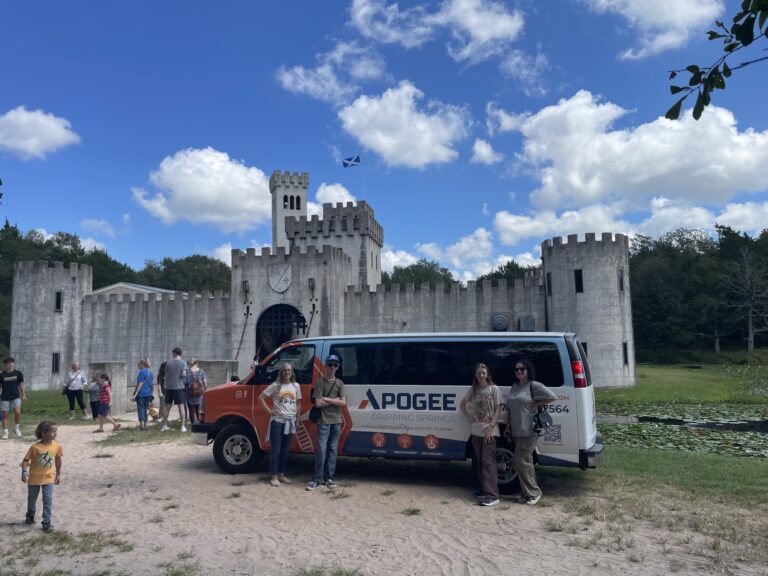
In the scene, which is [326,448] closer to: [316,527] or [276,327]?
[316,527]

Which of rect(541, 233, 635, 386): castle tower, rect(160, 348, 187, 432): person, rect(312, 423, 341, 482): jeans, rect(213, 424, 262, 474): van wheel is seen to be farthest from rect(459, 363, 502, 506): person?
rect(541, 233, 635, 386): castle tower

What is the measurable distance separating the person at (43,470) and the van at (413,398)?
3.07 m

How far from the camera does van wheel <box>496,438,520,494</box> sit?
8.38 metres

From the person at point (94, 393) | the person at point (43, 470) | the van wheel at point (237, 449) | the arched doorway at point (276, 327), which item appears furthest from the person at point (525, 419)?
the arched doorway at point (276, 327)

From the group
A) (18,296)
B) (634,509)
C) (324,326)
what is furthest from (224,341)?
(634,509)

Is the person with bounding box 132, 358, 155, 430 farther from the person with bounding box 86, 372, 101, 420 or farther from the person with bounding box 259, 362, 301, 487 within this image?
the person with bounding box 259, 362, 301, 487

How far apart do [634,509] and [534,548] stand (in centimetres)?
220

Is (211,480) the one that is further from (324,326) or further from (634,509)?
(324,326)

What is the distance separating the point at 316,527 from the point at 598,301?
22409 mm

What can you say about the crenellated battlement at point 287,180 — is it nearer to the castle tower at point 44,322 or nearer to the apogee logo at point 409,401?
the castle tower at point 44,322

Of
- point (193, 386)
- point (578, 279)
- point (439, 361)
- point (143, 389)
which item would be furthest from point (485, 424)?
point (578, 279)

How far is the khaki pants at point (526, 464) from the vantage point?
7941mm

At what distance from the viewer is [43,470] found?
6902mm

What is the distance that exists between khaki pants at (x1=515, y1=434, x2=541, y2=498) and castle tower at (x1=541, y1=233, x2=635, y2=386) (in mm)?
19264
